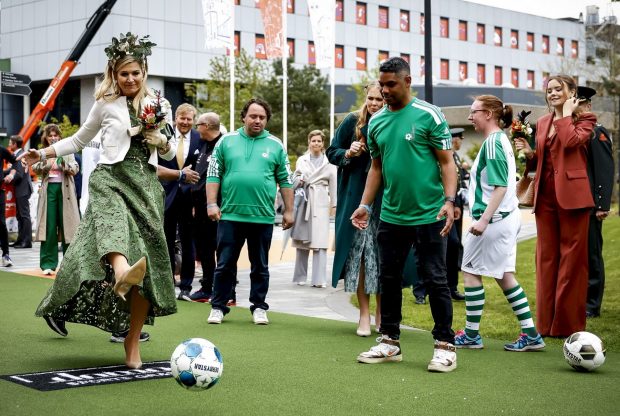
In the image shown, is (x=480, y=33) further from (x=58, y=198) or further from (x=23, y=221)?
(x=58, y=198)

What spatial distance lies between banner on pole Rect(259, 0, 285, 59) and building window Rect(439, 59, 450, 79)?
44244 mm

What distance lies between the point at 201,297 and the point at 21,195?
10041 millimetres

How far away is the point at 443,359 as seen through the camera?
662 centimetres

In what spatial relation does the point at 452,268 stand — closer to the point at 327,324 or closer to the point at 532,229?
the point at 327,324

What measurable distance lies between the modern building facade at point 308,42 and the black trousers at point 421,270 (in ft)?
147

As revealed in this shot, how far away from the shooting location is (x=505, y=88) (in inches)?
2426

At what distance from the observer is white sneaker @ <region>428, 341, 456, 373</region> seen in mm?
6599

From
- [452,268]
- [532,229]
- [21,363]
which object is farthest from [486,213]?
[532,229]

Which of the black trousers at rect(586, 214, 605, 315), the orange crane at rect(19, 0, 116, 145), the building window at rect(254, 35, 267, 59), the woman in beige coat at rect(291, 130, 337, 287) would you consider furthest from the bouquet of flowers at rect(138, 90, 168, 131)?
the building window at rect(254, 35, 267, 59)

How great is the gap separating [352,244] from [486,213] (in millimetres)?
1671

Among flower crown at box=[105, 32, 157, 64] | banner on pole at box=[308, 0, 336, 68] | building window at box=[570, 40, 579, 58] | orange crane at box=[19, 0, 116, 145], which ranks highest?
building window at box=[570, 40, 579, 58]

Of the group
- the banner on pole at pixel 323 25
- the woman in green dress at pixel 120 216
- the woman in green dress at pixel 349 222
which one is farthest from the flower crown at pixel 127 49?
the banner on pole at pixel 323 25

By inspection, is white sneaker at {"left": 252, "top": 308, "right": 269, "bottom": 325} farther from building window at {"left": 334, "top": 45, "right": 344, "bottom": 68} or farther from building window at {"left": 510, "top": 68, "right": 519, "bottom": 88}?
building window at {"left": 510, "top": 68, "right": 519, "bottom": 88}

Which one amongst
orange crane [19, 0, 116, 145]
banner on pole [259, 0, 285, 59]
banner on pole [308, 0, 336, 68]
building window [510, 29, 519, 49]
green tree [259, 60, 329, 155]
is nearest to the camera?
orange crane [19, 0, 116, 145]
